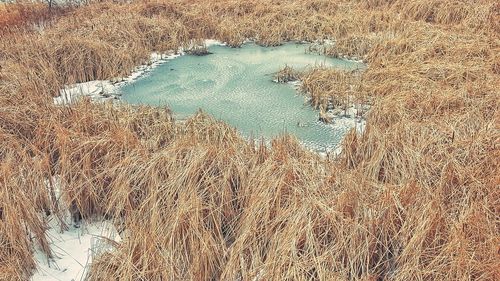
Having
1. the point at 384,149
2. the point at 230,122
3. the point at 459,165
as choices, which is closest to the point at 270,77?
the point at 230,122

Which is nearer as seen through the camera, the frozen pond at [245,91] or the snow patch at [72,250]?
the snow patch at [72,250]

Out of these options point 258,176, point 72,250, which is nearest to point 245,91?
point 258,176

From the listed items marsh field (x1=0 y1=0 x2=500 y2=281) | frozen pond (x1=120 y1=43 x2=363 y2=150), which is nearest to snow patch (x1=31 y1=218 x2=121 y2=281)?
marsh field (x1=0 y1=0 x2=500 y2=281)

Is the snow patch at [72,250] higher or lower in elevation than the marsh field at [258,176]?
lower

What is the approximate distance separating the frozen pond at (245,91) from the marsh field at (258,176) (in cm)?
6

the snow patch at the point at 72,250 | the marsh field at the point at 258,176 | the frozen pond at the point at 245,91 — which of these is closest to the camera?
the marsh field at the point at 258,176

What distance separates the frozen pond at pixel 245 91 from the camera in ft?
16.5

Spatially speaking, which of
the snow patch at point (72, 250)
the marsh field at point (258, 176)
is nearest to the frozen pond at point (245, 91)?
the marsh field at point (258, 176)

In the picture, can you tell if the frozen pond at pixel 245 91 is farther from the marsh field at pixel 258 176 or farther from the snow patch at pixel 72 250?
the snow patch at pixel 72 250

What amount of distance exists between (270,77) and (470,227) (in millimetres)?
4433

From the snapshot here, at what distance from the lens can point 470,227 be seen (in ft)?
8.97

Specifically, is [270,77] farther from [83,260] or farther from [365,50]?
[83,260]

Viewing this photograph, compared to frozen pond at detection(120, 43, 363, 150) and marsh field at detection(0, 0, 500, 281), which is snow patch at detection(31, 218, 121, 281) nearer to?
marsh field at detection(0, 0, 500, 281)

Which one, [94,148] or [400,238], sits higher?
[94,148]
